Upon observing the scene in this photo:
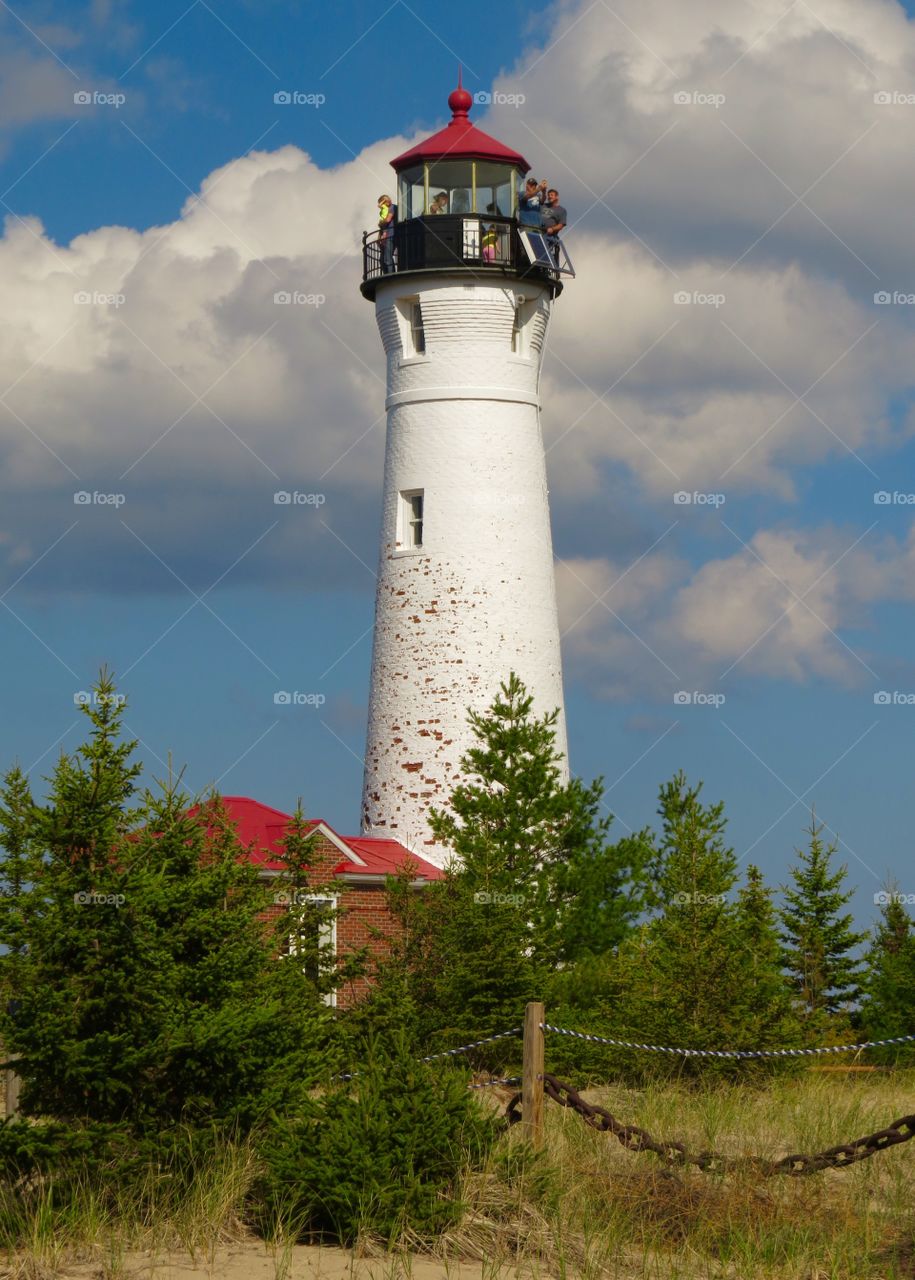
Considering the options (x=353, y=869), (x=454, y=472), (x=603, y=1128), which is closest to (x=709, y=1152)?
(x=603, y=1128)

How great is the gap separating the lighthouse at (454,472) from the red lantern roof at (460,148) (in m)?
0.04

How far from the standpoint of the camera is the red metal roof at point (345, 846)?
26906 mm

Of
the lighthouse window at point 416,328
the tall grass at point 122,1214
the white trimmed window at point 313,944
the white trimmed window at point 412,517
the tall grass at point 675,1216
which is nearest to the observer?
the tall grass at point 122,1214

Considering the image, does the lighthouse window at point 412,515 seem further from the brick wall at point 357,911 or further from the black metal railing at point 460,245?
the brick wall at point 357,911

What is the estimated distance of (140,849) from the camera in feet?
40.8

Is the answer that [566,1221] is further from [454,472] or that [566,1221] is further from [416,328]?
[416,328]

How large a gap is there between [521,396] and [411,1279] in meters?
21.8

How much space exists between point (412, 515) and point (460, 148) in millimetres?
6722

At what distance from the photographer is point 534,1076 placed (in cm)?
1238

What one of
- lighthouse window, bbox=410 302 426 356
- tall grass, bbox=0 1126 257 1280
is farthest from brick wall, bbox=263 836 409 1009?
tall grass, bbox=0 1126 257 1280

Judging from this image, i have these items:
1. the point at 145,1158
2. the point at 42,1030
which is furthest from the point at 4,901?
the point at 145,1158

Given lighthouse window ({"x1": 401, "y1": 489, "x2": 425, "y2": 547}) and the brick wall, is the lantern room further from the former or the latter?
the brick wall

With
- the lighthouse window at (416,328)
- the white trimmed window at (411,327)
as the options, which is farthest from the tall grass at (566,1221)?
the lighthouse window at (416,328)

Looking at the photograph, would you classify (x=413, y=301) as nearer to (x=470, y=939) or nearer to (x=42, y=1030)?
(x=470, y=939)
